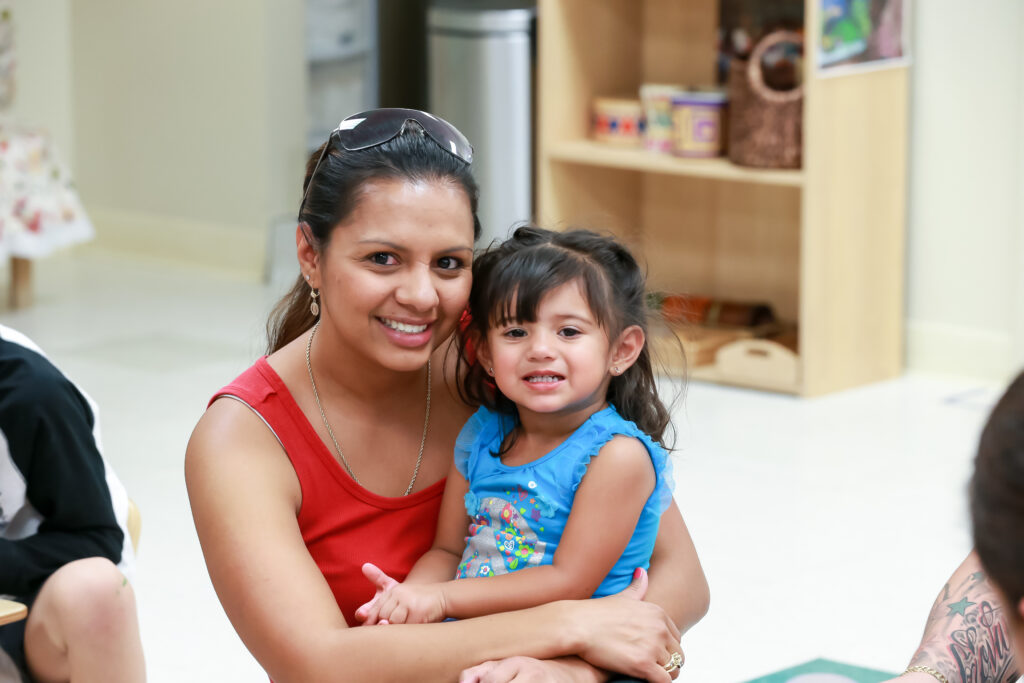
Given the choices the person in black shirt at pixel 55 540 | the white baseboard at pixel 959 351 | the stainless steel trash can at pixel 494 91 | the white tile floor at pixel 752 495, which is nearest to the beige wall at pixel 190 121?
the white tile floor at pixel 752 495

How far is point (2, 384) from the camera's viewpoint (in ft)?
5.85

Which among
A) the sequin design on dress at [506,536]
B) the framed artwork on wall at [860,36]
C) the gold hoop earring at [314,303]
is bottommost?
the sequin design on dress at [506,536]

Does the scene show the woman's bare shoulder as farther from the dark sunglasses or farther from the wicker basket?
the wicker basket

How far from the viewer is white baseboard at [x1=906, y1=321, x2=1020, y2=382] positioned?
4391mm

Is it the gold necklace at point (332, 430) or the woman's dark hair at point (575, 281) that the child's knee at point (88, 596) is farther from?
the woman's dark hair at point (575, 281)

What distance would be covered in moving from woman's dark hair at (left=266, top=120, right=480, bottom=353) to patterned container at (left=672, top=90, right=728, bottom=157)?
9.27ft

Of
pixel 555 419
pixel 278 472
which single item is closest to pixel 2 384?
pixel 278 472

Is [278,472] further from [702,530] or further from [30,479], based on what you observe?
[702,530]

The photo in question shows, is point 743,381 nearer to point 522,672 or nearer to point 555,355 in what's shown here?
point 555,355

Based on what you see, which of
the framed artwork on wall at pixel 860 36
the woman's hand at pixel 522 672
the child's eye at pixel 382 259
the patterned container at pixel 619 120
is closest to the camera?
the woman's hand at pixel 522 672

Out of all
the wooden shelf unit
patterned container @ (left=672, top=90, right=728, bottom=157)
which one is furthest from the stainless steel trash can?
patterned container @ (left=672, top=90, right=728, bottom=157)

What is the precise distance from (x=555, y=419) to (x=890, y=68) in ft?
9.74

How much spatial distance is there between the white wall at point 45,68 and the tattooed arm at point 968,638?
16.1 feet

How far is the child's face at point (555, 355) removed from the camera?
1.61 meters
